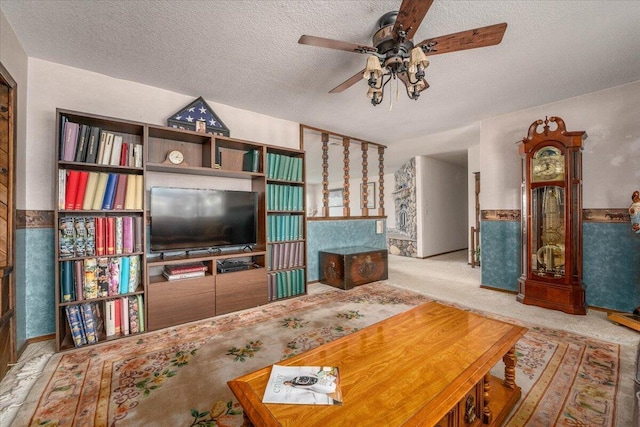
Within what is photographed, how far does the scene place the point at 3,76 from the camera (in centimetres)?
169

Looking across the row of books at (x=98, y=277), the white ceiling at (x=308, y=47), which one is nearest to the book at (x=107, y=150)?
the white ceiling at (x=308, y=47)

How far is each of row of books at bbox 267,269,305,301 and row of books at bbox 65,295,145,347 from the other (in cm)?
129

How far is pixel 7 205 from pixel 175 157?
1.19m

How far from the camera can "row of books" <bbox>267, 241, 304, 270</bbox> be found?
3.22m

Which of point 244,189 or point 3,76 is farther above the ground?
point 3,76

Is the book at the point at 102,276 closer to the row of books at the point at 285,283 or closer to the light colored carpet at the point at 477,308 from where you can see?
the light colored carpet at the point at 477,308

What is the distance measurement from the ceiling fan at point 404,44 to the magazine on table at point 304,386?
160cm

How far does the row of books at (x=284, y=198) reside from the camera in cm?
322

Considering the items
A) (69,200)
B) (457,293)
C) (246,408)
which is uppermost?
(69,200)

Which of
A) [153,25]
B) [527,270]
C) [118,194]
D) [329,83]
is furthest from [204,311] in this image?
[527,270]

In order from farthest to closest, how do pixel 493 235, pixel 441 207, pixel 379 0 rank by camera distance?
pixel 441 207, pixel 493 235, pixel 379 0

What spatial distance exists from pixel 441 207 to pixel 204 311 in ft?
19.4

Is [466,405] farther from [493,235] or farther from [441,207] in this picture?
[441,207]

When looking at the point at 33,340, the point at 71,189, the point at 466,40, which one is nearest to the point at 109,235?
the point at 71,189
